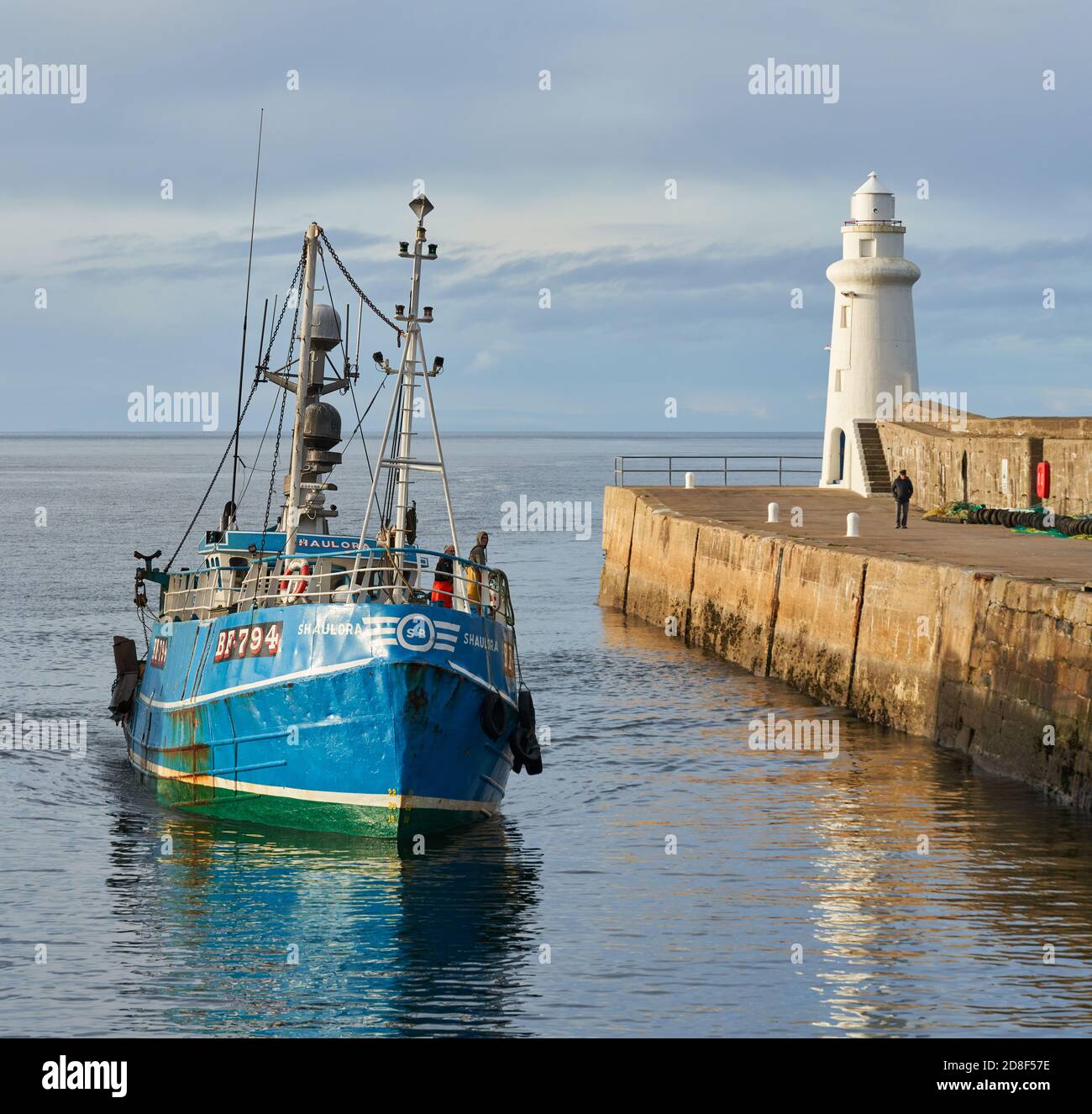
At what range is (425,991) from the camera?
1523 centimetres

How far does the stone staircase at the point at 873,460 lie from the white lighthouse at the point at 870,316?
12.0 inches

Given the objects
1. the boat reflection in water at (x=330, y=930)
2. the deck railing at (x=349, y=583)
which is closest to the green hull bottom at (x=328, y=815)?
the boat reflection in water at (x=330, y=930)

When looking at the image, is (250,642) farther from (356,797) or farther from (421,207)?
(421,207)

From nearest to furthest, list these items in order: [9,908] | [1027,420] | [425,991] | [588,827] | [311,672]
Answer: [425,991] < [9,908] < [311,672] < [588,827] < [1027,420]

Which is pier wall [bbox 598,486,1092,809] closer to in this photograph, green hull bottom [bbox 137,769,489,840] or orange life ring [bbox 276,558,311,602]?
green hull bottom [bbox 137,769,489,840]

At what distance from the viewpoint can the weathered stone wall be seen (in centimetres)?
3769

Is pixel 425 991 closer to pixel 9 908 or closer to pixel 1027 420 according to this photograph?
pixel 9 908

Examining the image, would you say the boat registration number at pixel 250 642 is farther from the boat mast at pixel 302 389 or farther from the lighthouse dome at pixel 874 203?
the lighthouse dome at pixel 874 203

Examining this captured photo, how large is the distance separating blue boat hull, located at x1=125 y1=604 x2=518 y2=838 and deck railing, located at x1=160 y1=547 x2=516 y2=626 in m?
0.42

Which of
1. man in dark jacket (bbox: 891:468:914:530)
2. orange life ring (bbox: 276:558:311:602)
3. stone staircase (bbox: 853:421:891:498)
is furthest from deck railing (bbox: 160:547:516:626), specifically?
stone staircase (bbox: 853:421:891:498)

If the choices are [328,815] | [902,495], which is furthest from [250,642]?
[902,495]
